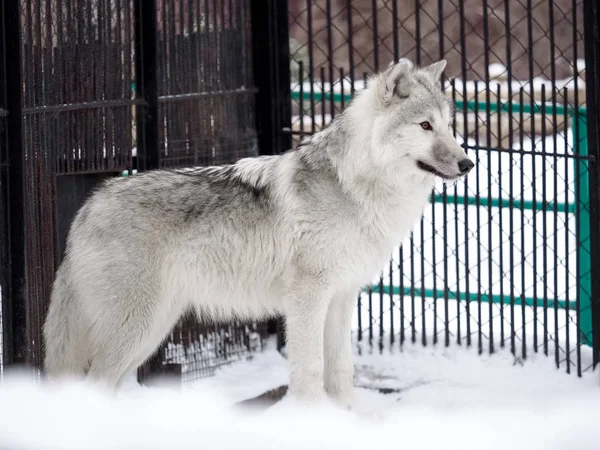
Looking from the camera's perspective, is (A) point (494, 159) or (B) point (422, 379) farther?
(A) point (494, 159)

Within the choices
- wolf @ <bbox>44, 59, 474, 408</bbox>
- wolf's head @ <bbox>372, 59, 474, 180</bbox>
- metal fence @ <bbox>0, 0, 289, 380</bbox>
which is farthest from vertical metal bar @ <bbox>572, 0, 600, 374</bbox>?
metal fence @ <bbox>0, 0, 289, 380</bbox>

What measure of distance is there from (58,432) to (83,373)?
80 cm

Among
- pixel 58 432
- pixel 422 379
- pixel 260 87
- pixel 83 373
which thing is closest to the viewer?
pixel 58 432

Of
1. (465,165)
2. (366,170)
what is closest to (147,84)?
(366,170)

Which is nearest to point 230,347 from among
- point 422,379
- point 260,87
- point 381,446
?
point 422,379

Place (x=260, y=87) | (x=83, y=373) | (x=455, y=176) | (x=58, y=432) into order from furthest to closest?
1. (x=260, y=87)
2. (x=83, y=373)
3. (x=455, y=176)
4. (x=58, y=432)

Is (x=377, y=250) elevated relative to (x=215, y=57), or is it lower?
lower

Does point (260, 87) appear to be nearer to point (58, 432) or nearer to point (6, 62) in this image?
point (6, 62)

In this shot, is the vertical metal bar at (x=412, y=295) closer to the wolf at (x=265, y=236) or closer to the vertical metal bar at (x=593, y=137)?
the vertical metal bar at (x=593, y=137)

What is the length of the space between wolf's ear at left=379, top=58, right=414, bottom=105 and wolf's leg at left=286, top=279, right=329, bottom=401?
105 cm

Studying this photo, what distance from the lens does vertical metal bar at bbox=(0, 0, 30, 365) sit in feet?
18.2

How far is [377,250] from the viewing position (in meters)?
5.60

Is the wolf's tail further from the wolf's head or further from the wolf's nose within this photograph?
the wolf's nose

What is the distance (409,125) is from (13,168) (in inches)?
83.3
